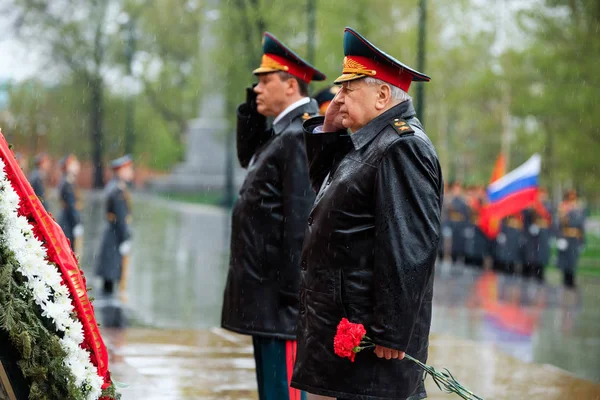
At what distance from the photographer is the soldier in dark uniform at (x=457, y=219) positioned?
2378cm

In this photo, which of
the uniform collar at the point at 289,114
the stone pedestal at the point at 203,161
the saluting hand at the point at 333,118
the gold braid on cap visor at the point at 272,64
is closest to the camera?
the saluting hand at the point at 333,118

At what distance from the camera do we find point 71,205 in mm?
14492

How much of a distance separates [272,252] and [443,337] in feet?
16.2

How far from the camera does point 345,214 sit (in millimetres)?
3969

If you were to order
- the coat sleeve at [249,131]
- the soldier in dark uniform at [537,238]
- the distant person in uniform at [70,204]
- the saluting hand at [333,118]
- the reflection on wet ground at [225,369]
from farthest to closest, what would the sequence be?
1. the soldier in dark uniform at [537,238]
2. the distant person in uniform at [70,204]
3. the reflection on wet ground at [225,369]
4. the coat sleeve at [249,131]
5. the saluting hand at [333,118]

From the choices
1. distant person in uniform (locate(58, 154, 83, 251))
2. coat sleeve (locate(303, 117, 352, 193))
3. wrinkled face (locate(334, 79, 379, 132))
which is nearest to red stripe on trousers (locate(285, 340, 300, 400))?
coat sleeve (locate(303, 117, 352, 193))

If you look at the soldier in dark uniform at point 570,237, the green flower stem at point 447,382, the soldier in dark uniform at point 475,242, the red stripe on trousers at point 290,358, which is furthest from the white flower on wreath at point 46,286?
the soldier in dark uniform at point 475,242

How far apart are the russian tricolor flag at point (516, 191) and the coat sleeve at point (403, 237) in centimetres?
1656

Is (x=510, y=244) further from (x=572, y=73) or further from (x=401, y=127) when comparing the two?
(x=401, y=127)

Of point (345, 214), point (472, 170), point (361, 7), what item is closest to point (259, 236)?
point (345, 214)

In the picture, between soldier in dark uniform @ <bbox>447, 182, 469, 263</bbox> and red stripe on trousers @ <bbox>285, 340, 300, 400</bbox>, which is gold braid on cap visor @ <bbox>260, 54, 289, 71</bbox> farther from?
soldier in dark uniform @ <bbox>447, 182, 469, 263</bbox>

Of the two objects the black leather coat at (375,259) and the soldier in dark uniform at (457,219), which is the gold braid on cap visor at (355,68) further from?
the soldier in dark uniform at (457,219)

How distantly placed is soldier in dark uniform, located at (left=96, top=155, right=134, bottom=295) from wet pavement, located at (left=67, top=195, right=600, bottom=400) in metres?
0.39

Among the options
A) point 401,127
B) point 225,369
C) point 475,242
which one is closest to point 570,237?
point 475,242
